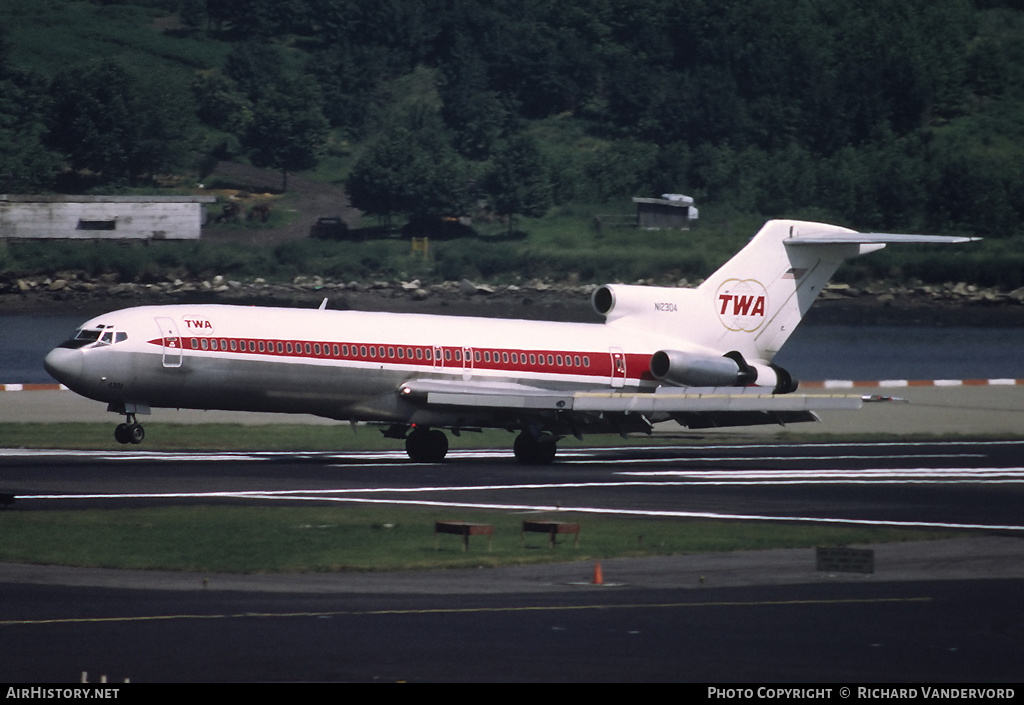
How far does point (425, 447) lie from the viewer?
46.5 meters

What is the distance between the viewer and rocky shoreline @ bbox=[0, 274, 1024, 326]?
497ft

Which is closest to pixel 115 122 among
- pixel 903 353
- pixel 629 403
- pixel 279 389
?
pixel 903 353

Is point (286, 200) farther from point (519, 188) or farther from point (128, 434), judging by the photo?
point (128, 434)

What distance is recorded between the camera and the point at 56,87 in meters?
193

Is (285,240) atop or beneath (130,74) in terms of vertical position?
beneath

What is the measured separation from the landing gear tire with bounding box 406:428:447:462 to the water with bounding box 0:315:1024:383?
4947 centimetres

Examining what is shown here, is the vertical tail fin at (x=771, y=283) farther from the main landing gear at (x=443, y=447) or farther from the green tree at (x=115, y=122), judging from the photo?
the green tree at (x=115, y=122)

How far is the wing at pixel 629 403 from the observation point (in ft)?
150

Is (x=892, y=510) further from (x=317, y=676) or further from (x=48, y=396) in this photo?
(x=48, y=396)

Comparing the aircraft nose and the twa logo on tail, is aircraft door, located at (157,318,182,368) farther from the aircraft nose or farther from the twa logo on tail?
the twa logo on tail

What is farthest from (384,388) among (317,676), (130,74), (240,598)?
(130,74)

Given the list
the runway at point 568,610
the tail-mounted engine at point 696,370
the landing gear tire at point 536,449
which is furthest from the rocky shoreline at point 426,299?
the runway at point 568,610

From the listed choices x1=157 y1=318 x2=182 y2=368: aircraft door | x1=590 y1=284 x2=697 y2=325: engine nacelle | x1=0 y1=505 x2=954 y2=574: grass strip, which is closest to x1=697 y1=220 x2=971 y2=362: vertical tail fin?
x1=590 y1=284 x2=697 y2=325: engine nacelle

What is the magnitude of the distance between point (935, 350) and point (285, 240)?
2540 inches
